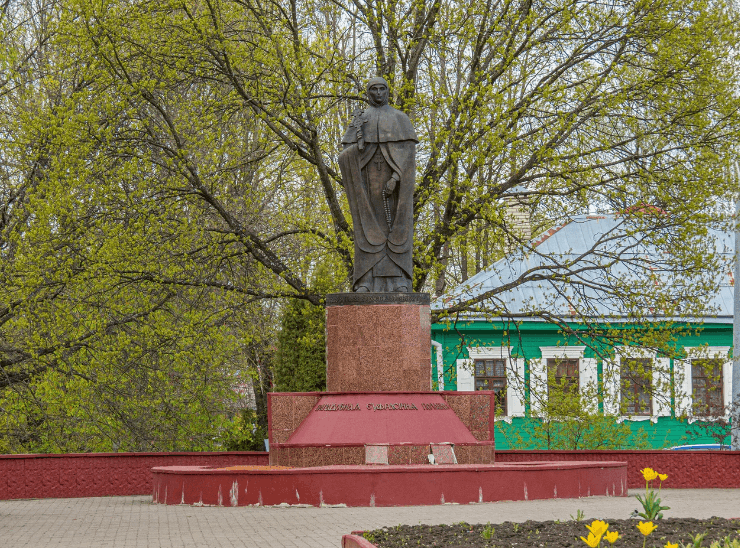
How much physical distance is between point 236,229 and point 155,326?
193cm

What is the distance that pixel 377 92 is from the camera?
38.9 feet

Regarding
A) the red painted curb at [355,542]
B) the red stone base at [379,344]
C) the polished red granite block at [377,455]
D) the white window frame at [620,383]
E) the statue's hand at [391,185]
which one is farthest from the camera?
the white window frame at [620,383]

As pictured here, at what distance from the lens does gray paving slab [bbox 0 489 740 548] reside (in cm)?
722

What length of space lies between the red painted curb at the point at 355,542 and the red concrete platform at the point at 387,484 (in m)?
2.94

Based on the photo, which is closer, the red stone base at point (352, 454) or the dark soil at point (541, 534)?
the dark soil at point (541, 534)

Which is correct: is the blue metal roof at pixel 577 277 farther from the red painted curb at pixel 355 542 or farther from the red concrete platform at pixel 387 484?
the red painted curb at pixel 355 542

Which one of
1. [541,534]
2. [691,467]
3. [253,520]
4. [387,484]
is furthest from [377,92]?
[541,534]

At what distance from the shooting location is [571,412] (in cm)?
1650

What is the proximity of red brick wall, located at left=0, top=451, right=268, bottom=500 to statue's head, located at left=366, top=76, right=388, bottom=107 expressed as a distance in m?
4.92

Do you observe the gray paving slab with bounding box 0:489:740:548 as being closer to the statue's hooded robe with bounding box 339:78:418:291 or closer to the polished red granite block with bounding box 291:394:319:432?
the polished red granite block with bounding box 291:394:319:432

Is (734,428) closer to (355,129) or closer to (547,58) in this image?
(547,58)

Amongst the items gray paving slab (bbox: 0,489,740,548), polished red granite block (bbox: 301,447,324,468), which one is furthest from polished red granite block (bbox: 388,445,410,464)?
gray paving slab (bbox: 0,489,740,548)

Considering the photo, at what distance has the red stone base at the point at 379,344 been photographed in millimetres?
11078

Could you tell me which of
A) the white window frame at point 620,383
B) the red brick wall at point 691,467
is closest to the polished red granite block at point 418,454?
the red brick wall at point 691,467
